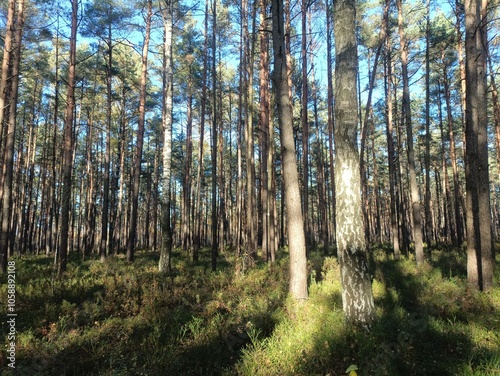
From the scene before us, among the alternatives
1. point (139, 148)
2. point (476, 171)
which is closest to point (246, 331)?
point (476, 171)

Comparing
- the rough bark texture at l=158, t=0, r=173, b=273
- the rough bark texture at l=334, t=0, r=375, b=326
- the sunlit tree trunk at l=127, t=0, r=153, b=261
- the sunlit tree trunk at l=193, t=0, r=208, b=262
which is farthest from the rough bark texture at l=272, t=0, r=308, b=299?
the sunlit tree trunk at l=127, t=0, r=153, b=261

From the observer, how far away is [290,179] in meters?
6.46

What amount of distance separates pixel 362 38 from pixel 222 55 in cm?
916

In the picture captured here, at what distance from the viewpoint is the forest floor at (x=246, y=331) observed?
3.72m

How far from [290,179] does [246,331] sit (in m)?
3.23

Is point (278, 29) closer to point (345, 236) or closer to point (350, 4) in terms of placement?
point (350, 4)

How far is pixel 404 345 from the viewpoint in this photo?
12.5 ft

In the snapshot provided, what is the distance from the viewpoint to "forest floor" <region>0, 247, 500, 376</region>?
12.2 ft

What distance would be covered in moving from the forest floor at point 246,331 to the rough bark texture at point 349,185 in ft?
1.35

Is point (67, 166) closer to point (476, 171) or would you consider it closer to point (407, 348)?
point (407, 348)

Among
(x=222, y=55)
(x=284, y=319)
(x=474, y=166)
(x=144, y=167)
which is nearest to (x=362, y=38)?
(x=222, y=55)

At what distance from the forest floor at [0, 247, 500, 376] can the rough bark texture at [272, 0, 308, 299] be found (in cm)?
53

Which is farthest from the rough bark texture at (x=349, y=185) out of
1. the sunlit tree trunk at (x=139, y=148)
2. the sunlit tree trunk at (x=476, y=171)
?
the sunlit tree trunk at (x=139, y=148)

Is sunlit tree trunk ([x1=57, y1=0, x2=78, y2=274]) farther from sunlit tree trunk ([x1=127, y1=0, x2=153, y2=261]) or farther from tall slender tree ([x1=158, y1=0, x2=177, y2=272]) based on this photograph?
sunlit tree trunk ([x1=127, y1=0, x2=153, y2=261])
